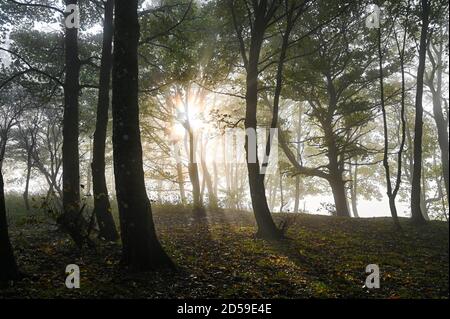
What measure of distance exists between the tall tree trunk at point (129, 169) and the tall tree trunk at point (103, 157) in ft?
9.90

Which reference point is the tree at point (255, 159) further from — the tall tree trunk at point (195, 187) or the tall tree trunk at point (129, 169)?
the tall tree trunk at point (195, 187)

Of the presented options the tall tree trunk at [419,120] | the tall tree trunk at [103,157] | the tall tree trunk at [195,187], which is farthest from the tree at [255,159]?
the tall tree trunk at [195,187]

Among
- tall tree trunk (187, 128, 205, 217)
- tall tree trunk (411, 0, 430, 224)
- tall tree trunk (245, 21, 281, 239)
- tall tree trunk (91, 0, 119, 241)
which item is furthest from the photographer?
tall tree trunk (187, 128, 205, 217)

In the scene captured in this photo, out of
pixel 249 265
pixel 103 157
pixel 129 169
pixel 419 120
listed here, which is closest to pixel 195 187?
pixel 103 157

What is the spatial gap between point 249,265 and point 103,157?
539cm

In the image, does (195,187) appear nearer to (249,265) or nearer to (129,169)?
(249,265)

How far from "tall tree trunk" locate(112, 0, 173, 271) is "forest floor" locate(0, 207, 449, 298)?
0.42 metres


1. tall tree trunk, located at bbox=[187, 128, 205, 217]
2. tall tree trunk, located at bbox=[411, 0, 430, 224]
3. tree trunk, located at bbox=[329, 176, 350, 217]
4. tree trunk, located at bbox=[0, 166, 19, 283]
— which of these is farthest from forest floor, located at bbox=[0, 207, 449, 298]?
tree trunk, located at bbox=[329, 176, 350, 217]

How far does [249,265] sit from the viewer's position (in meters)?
8.31

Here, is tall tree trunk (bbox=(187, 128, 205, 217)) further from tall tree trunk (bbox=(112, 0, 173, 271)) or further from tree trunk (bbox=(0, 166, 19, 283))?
tree trunk (bbox=(0, 166, 19, 283))

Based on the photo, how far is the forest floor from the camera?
21.2 ft

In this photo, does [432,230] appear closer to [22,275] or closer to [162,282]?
[162,282]

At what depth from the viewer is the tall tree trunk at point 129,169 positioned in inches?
291

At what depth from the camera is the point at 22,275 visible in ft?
21.3
